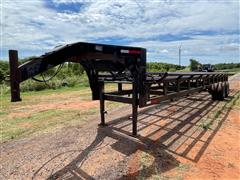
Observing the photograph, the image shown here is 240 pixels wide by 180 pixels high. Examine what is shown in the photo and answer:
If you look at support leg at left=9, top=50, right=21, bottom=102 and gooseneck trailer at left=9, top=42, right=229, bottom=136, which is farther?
gooseneck trailer at left=9, top=42, right=229, bottom=136

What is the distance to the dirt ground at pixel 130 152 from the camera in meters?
3.94

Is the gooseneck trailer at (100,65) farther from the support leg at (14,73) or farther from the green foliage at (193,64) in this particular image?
the green foliage at (193,64)

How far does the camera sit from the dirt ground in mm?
3939

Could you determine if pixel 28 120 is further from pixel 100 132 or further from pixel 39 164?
pixel 39 164

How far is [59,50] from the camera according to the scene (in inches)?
133

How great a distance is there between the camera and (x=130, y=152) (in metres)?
4.75

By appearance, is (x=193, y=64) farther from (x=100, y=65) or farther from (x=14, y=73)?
(x=14, y=73)

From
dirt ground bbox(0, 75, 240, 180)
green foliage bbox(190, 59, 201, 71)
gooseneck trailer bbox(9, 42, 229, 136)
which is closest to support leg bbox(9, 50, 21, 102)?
gooseneck trailer bbox(9, 42, 229, 136)

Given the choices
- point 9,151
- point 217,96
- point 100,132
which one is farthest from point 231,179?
point 217,96

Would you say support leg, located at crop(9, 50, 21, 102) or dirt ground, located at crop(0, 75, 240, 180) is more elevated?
support leg, located at crop(9, 50, 21, 102)

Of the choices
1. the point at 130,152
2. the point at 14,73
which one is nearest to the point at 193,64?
the point at 130,152

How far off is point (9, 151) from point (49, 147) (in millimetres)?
829

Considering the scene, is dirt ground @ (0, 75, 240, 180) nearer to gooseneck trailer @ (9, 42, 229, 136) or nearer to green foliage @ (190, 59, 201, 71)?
gooseneck trailer @ (9, 42, 229, 136)

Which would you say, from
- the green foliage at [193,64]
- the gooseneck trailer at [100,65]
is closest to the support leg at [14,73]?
the gooseneck trailer at [100,65]
